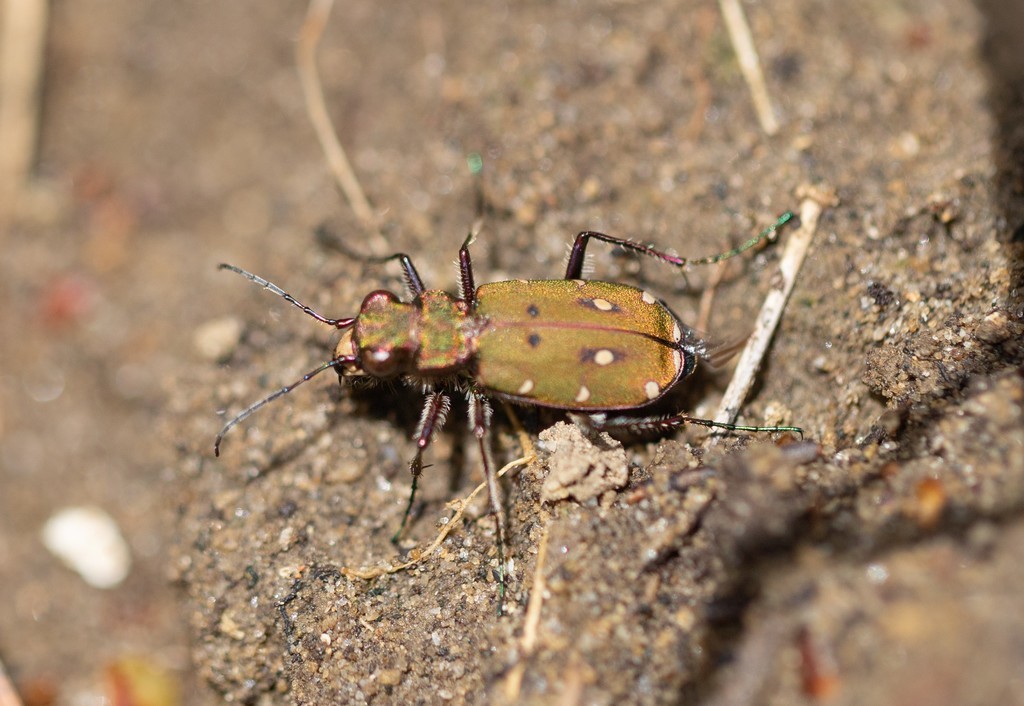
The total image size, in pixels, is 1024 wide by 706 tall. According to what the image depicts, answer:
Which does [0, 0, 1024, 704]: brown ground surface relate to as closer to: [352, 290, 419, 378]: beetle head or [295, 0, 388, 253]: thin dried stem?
[295, 0, 388, 253]: thin dried stem

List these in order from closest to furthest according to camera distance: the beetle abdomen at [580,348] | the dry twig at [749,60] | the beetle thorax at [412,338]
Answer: the beetle abdomen at [580,348]
the beetle thorax at [412,338]
the dry twig at [749,60]

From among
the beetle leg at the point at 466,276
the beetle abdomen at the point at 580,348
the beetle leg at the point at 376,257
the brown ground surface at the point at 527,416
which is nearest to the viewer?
the brown ground surface at the point at 527,416

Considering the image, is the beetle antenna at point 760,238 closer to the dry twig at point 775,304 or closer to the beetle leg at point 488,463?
the dry twig at point 775,304

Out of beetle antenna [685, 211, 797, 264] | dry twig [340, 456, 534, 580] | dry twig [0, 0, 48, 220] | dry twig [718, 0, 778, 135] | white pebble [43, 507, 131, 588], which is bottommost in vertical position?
dry twig [340, 456, 534, 580]

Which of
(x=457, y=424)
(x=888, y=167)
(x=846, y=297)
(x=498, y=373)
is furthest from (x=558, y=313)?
(x=888, y=167)

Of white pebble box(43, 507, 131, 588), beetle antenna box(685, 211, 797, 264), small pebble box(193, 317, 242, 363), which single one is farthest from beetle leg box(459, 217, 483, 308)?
white pebble box(43, 507, 131, 588)

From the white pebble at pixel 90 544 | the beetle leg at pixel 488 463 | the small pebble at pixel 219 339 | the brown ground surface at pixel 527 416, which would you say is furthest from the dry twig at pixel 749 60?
the white pebble at pixel 90 544

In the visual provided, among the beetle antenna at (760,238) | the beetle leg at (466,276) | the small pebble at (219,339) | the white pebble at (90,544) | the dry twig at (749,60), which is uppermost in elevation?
the dry twig at (749,60)

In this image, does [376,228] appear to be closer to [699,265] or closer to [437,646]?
[699,265]
